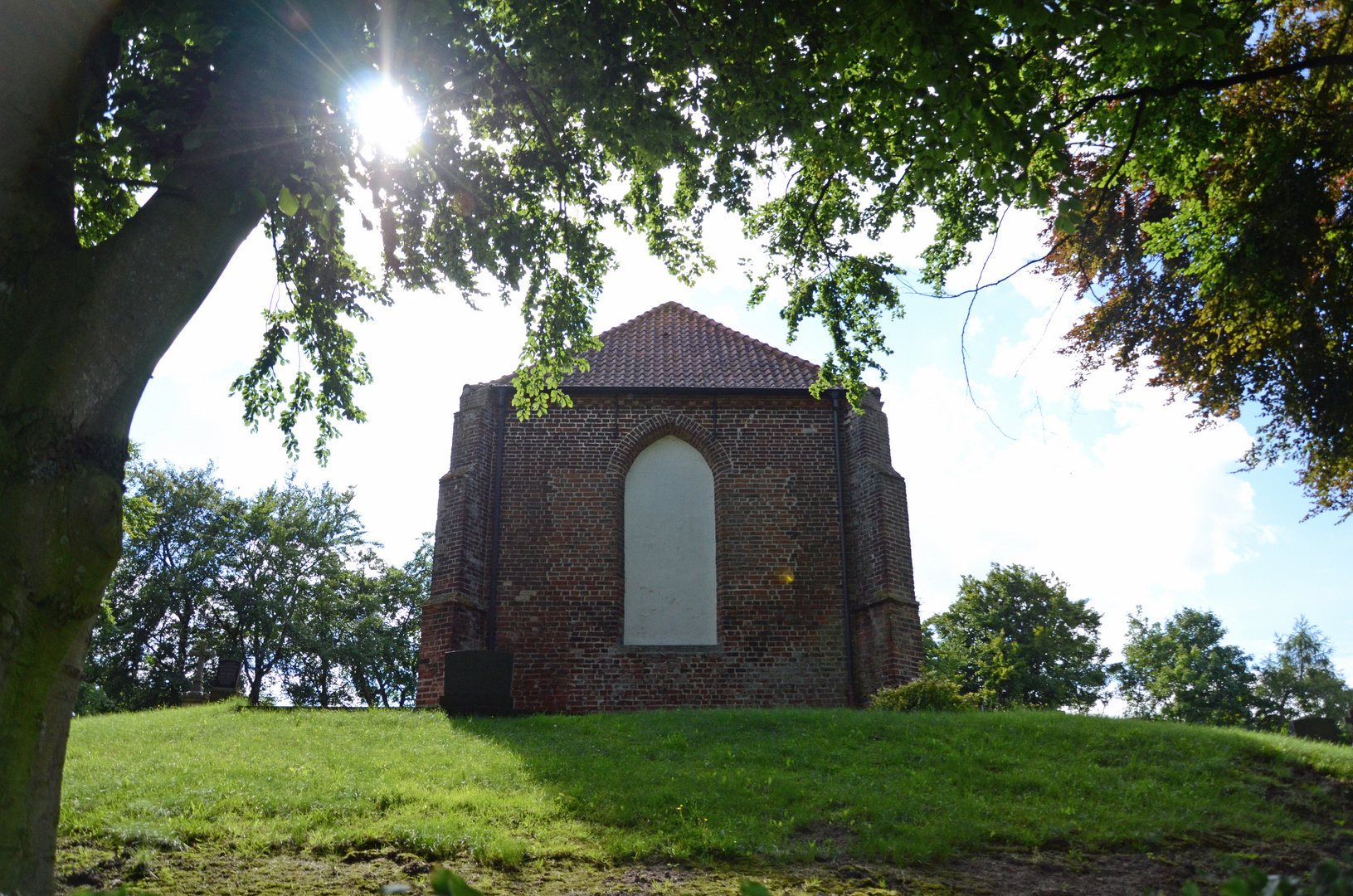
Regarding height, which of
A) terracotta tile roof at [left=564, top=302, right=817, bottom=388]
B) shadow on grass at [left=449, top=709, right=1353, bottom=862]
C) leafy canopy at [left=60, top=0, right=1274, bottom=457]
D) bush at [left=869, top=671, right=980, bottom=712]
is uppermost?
terracotta tile roof at [left=564, top=302, right=817, bottom=388]

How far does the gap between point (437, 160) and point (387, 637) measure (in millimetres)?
29598

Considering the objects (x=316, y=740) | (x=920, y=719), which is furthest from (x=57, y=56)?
(x=920, y=719)

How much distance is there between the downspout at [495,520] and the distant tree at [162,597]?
20.6 metres

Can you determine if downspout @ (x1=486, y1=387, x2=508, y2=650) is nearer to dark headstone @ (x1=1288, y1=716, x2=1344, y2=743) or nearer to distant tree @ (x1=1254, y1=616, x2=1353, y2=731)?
dark headstone @ (x1=1288, y1=716, x2=1344, y2=743)

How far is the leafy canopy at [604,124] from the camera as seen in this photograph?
5.00 m

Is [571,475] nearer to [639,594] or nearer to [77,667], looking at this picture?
[639,594]

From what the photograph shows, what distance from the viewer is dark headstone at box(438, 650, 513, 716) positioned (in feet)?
39.4

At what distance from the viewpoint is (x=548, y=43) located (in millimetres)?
6656

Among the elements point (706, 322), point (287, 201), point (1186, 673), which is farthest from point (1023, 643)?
point (287, 201)

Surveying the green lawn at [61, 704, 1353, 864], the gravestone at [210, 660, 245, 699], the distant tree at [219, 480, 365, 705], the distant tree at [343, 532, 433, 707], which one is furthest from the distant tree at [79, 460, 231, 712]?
the green lawn at [61, 704, 1353, 864]

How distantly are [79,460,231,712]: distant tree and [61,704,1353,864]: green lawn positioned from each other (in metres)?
24.0

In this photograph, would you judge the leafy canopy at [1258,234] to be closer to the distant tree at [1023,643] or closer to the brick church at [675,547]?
the brick church at [675,547]

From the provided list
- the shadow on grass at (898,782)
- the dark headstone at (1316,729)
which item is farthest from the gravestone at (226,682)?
the dark headstone at (1316,729)

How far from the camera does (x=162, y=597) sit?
31.7 m
